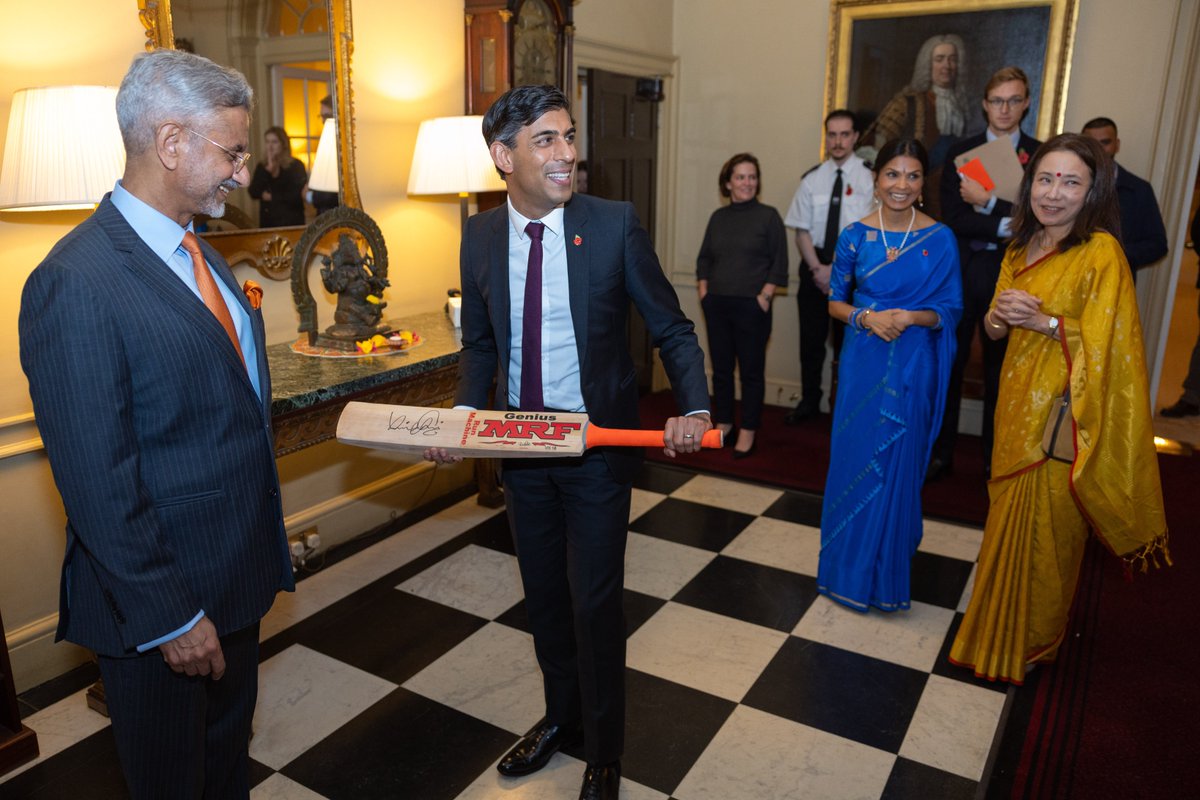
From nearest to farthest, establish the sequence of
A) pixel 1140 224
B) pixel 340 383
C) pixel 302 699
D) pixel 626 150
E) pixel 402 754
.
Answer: pixel 402 754
pixel 302 699
pixel 340 383
pixel 1140 224
pixel 626 150

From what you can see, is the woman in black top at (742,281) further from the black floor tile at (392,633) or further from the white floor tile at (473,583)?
the black floor tile at (392,633)

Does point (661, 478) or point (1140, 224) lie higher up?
point (1140, 224)

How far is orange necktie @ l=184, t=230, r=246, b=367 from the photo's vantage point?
58.0 inches

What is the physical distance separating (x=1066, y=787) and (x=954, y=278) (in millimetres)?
1539

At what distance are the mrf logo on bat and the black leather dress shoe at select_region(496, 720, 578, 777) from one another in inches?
36.5

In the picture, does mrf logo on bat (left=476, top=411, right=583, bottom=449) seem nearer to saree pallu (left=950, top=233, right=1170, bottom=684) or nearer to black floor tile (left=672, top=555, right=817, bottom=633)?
saree pallu (left=950, top=233, right=1170, bottom=684)

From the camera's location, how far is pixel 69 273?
1280 mm

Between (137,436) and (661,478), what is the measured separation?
129 inches

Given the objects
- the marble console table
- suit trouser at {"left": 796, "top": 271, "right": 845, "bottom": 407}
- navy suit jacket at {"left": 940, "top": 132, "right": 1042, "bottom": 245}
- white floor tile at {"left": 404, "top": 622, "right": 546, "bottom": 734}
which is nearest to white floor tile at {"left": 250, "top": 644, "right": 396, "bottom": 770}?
white floor tile at {"left": 404, "top": 622, "right": 546, "bottom": 734}

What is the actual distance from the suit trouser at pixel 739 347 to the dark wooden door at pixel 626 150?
0.77 m

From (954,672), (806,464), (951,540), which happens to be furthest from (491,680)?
(806,464)

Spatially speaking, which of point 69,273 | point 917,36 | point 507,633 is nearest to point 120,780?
point 507,633

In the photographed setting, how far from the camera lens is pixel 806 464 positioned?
4645mm

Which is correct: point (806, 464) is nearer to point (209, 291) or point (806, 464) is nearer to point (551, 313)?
point (551, 313)
